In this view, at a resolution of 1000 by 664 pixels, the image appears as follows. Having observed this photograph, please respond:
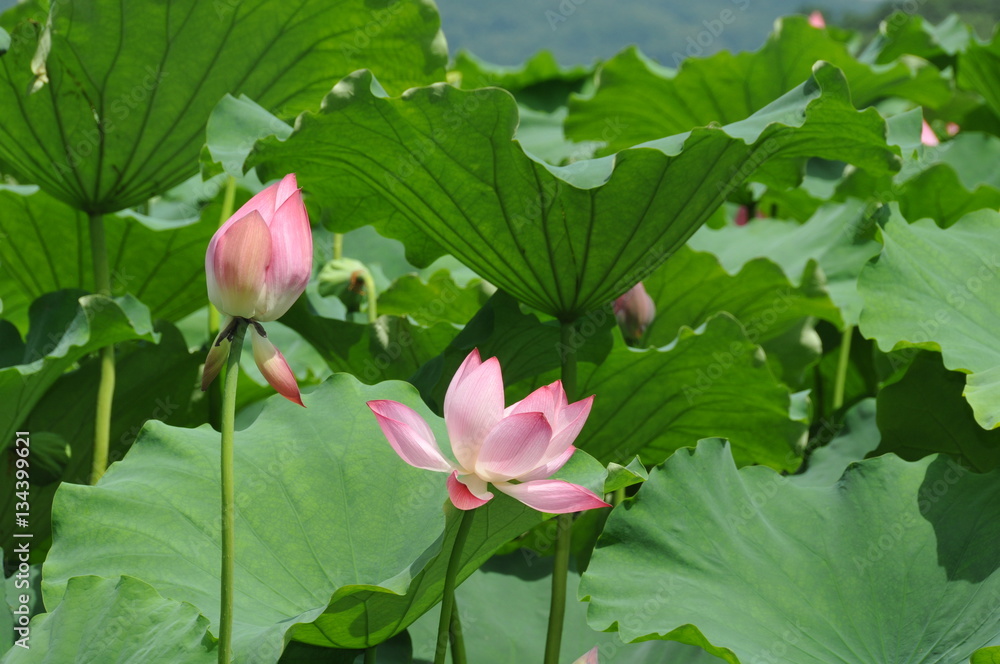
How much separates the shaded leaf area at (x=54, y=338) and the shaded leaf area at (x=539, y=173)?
288 mm

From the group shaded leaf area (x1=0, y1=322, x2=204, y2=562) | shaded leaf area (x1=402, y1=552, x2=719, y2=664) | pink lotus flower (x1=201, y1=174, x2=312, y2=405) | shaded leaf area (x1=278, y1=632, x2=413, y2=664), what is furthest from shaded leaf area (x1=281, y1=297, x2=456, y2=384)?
pink lotus flower (x1=201, y1=174, x2=312, y2=405)

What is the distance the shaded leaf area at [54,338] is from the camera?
1.17 m

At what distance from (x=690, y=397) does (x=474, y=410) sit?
705 millimetres

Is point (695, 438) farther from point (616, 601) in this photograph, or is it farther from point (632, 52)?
point (632, 52)

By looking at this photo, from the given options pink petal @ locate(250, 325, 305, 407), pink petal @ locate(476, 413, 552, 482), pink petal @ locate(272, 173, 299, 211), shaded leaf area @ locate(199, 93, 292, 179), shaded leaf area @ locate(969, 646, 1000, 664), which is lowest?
shaded leaf area @ locate(969, 646, 1000, 664)

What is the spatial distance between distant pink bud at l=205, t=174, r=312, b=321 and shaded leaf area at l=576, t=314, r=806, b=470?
2.31ft

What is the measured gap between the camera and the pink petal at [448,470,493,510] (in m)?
0.67

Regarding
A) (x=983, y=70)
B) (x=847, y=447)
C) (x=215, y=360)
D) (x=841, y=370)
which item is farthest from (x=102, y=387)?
(x=983, y=70)

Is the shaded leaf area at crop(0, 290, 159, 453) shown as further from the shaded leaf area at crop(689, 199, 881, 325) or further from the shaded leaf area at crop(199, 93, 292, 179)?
the shaded leaf area at crop(689, 199, 881, 325)

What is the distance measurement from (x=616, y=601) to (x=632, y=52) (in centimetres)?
160

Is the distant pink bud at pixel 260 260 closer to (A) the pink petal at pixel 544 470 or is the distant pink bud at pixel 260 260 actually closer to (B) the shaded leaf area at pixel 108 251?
(A) the pink petal at pixel 544 470

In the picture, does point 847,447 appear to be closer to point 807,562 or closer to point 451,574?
point 807,562

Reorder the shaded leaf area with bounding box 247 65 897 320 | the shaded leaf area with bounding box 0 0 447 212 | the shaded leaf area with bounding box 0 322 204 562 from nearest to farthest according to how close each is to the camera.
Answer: the shaded leaf area with bounding box 247 65 897 320
the shaded leaf area with bounding box 0 0 447 212
the shaded leaf area with bounding box 0 322 204 562

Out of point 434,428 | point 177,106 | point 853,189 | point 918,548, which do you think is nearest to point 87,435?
point 177,106
